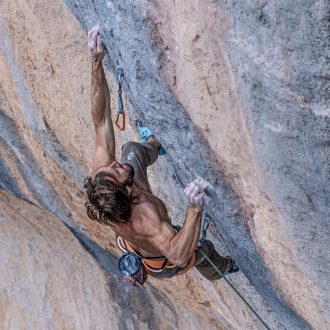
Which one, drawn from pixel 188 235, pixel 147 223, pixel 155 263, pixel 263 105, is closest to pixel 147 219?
pixel 147 223

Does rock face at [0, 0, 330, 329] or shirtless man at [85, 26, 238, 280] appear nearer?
rock face at [0, 0, 330, 329]

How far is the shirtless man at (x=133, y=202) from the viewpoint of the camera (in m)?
2.49

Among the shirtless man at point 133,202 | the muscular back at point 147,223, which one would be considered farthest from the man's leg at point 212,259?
the muscular back at point 147,223

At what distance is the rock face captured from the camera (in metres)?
1.91

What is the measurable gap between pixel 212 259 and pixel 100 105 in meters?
1.09

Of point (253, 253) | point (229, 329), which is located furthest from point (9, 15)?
point (229, 329)

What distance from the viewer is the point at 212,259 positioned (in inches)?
125

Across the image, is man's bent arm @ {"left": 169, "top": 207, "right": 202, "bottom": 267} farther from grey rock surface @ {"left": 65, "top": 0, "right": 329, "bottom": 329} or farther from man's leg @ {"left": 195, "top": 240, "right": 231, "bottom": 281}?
man's leg @ {"left": 195, "top": 240, "right": 231, "bottom": 281}

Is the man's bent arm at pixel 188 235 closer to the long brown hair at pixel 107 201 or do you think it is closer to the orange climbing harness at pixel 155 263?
the long brown hair at pixel 107 201

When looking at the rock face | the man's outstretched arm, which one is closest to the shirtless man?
the man's outstretched arm

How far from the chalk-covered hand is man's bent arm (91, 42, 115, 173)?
1.77 feet

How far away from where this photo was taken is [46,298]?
514cm

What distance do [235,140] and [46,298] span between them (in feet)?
11.4

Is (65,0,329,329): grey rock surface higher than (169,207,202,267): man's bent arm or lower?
higher
